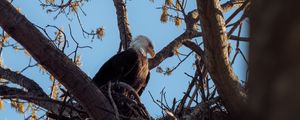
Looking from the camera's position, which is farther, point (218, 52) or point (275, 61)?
point (218, 52)

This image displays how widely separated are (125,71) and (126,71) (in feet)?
0.05

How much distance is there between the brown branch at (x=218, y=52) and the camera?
2.20m

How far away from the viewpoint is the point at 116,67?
5.74 m

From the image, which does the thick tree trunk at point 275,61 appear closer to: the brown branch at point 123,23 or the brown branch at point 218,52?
the brown branch at point 218,52

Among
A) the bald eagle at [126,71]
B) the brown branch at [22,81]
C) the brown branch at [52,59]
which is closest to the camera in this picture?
the brown branch at [52,59]

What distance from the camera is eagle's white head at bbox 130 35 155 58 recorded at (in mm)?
6379

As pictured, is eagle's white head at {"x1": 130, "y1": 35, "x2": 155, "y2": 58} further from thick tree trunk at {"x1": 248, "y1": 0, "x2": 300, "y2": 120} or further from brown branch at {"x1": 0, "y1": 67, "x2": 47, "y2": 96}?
thick tree trunk at {"x1": 248, "y1": 0, "x2": 300, "y2": 120}

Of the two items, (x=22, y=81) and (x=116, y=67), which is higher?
(x=116, y=67)

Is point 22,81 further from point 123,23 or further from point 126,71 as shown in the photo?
point 123,23

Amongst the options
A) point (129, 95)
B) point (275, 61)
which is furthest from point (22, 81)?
point (275, 61)

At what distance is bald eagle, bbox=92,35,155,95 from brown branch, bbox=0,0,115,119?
2.95 meters

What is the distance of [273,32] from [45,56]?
2285 mm

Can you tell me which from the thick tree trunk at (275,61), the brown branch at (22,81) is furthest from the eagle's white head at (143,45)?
the thick tree trunk at (275,61)

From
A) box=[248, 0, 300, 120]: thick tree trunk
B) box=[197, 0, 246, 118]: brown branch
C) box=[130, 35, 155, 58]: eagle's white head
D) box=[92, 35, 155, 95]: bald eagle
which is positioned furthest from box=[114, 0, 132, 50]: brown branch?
box=[248, 0, 300, 120]: thick tree trunk
